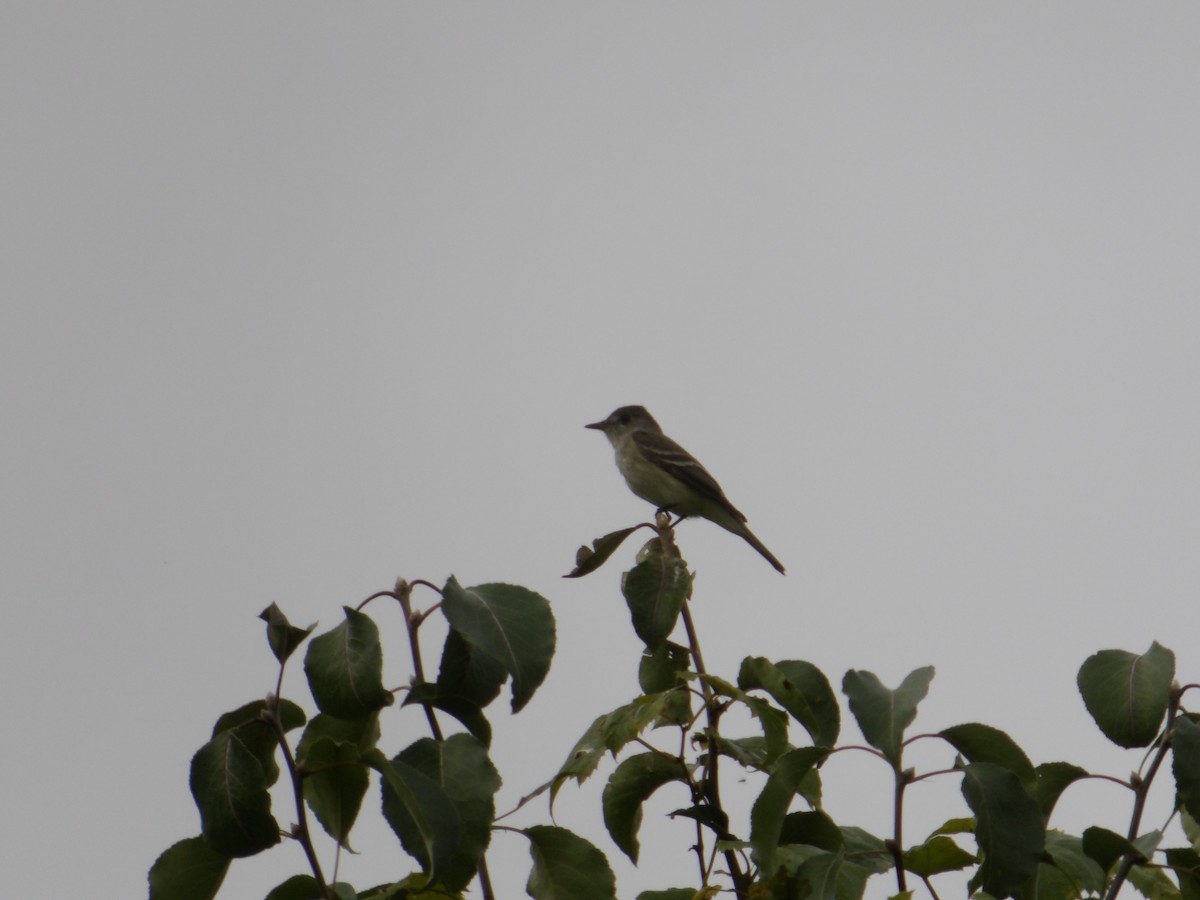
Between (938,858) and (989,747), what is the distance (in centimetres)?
71

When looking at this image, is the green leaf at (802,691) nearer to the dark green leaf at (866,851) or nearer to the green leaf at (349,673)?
the dark green leaf at (866,851)

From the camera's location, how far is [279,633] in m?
3.05

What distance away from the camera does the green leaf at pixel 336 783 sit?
313 centimetres

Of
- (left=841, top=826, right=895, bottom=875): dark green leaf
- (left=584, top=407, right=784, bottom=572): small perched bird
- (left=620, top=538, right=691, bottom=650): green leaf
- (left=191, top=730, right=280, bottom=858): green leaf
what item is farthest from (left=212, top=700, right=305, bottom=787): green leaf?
(left=584, top=407, right=784, bottom=572): small perched bird

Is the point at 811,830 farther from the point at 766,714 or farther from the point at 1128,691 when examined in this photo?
the point at 1128,691

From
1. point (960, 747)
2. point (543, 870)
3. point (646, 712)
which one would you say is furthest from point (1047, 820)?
point (543, 870)

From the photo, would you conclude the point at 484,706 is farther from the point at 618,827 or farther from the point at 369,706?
the point at 618,827

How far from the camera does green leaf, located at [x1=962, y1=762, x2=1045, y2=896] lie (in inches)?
127

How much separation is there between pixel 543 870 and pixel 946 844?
1170mm

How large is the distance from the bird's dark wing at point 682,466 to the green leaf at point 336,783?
24.2ft

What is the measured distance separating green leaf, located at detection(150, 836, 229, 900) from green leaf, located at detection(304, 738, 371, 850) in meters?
0.33

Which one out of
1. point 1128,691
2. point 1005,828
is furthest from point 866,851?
point 1128,691

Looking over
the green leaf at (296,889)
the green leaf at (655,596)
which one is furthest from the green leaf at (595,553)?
the green leaf at (296,889)

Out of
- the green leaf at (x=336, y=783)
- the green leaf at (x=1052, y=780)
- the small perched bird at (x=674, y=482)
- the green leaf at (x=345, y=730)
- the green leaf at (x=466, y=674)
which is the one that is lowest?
the green leaf at (x=1052, y=780)
